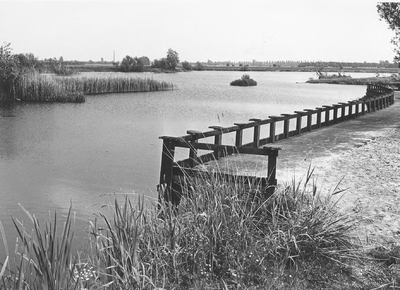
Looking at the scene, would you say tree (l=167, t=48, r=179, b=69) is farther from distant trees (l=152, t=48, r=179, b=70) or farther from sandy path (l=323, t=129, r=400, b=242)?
sandy path (l=323, t=129, r=400, b=242)

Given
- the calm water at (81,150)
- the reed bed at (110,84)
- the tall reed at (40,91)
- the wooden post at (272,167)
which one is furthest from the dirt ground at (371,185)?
the reed bed at (110,84)

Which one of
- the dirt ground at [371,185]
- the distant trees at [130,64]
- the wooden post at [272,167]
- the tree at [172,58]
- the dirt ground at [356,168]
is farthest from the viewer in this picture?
the tree at [172,58]

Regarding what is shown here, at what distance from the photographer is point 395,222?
24.0 feet

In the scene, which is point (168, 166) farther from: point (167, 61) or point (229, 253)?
point (167, 61)

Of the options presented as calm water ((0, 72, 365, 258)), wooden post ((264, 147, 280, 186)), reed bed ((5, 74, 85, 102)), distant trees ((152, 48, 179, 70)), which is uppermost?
distant trees ((152, 48, 179, 70))

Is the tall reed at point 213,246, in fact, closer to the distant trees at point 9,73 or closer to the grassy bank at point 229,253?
the grassy bank at point 229,253

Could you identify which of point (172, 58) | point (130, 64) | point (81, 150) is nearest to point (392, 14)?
point (81, 150)

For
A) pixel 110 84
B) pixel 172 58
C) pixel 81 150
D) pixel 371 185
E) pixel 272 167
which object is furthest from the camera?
pixel 172 58

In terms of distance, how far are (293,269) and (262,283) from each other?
0.51 meters

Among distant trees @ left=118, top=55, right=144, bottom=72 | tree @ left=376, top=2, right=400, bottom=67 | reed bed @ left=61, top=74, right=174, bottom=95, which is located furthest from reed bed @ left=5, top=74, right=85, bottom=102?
distant trees @ left=118, top=55, right=144, bottom=72

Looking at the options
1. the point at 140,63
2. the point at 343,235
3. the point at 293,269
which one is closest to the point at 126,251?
the point at 293,269

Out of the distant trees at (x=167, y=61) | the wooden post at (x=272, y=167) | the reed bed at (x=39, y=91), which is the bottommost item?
the reed bed at (x=39, y=91)

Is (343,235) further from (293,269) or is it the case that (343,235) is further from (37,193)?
(37,193)

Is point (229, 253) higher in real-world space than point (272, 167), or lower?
lower
